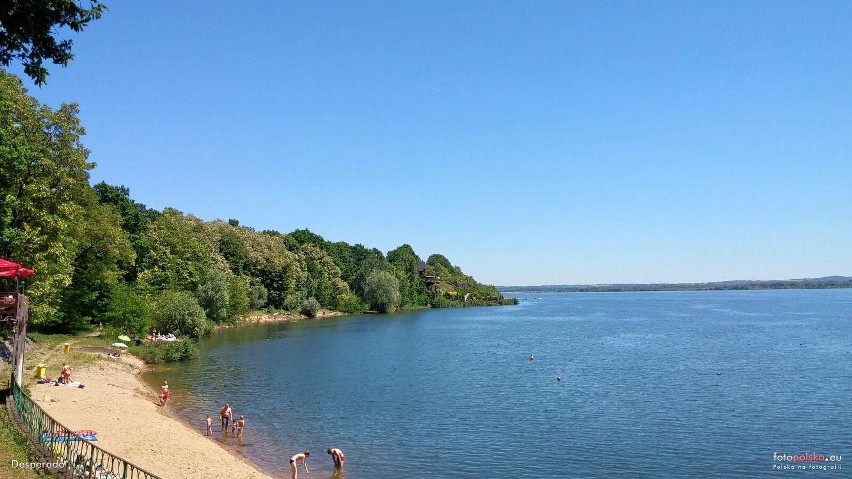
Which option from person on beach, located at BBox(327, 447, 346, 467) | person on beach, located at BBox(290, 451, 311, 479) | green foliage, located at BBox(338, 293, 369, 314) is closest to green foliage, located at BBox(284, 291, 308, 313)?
green foliage, located at BBox(338, 293, 369, 314)

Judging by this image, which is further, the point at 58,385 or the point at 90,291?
the point at 90,291

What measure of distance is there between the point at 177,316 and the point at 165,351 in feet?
39.8

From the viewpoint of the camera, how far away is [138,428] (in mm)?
27406

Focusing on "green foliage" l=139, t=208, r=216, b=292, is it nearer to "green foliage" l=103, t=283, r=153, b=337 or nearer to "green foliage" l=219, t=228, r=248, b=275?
"green foliage" l=103, t=283, r=153, b=337

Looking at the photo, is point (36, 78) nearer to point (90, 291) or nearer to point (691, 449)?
point (691, 449)

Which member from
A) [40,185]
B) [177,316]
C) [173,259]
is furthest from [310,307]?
[40,185]

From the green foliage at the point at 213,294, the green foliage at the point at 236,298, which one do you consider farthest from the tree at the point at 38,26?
the green foliage at the point at 236,298

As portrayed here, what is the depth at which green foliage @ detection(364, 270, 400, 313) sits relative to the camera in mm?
137375

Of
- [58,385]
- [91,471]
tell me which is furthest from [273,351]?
[91,471]

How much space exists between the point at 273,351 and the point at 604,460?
145ft

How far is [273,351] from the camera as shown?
62.4m

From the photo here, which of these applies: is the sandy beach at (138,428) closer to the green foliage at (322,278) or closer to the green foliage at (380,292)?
the green foliage at (322,278)

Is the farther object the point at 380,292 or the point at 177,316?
the point at 380,292

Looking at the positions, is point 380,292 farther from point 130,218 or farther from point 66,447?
point 66,447
